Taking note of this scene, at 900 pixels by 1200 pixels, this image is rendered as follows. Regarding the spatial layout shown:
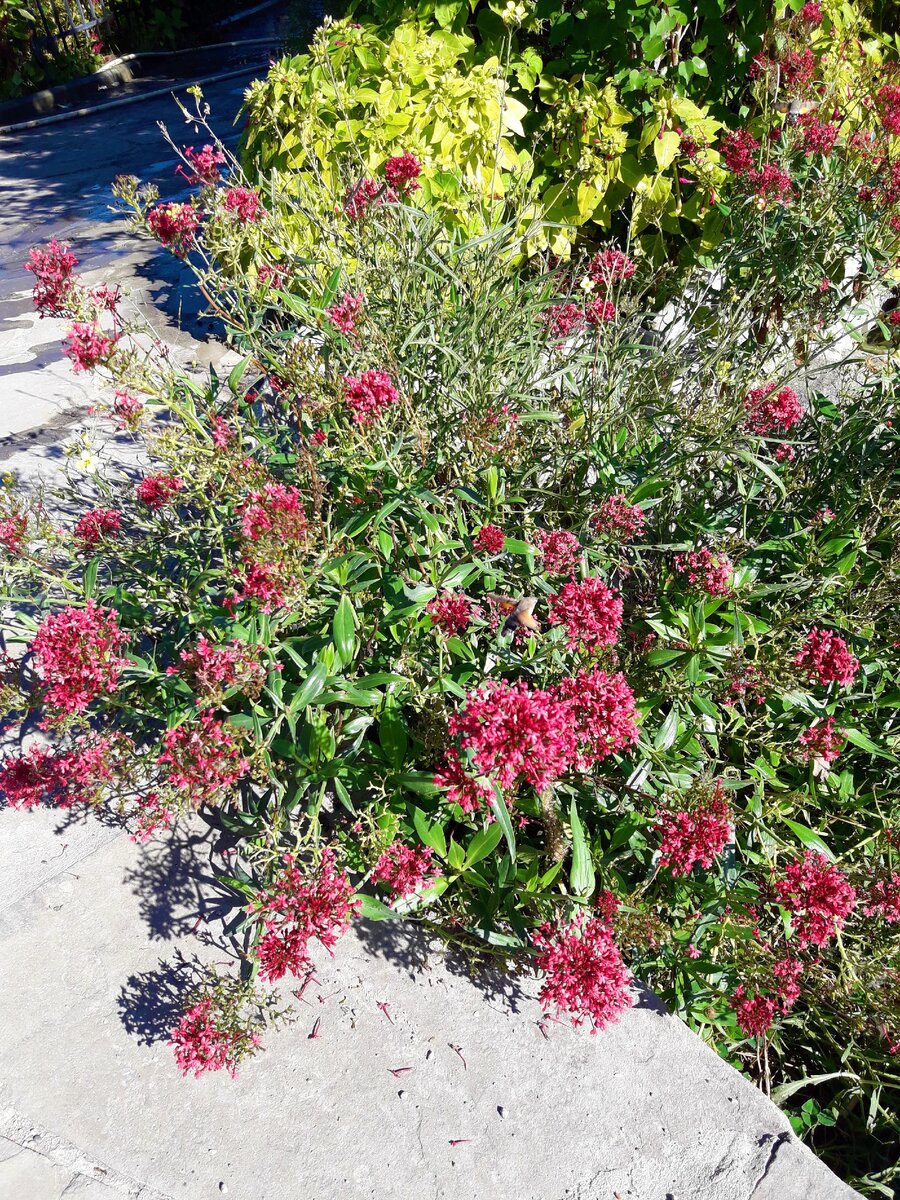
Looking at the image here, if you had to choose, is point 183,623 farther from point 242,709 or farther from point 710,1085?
point 710,1085

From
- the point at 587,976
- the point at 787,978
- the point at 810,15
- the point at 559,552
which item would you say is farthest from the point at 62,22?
the point at 787,978

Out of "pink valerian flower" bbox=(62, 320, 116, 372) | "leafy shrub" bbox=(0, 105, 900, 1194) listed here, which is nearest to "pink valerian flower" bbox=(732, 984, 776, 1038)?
"leafy shrub" bbox=(0, 105, 900, 1194)

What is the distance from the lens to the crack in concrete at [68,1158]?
1.64 meters

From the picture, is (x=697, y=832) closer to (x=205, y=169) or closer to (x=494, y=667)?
(x=494, y=667)

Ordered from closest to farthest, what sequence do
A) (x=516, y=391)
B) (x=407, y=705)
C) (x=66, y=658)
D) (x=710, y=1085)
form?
(x=66, y=658) < (x=710, y=1085) < (x=407, y=705) < (x=516, y=391)

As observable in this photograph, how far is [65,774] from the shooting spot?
203cm

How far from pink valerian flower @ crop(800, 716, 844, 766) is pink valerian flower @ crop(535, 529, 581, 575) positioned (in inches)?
27.3

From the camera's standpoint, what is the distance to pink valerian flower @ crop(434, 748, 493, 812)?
1590 millimetres

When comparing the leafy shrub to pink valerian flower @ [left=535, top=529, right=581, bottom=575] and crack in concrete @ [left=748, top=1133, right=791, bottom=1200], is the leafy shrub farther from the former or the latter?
crack in concrete @ [left=748, top=1133, right=791, bottom=1200]

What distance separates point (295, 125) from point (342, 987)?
363 cm

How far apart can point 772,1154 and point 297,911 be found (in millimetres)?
1165

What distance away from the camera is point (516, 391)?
2.38 m

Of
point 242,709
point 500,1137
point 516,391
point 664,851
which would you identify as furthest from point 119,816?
point 516,391

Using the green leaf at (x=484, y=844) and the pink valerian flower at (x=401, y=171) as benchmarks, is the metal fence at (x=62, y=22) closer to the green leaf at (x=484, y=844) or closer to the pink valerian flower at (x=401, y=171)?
the pink valerian flower at (x=401, y=171)
